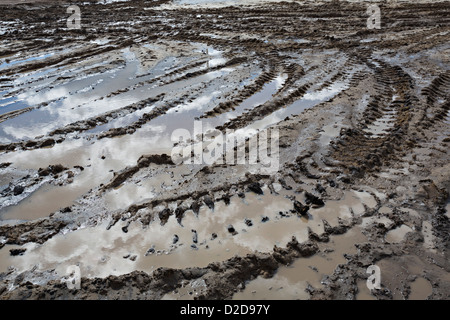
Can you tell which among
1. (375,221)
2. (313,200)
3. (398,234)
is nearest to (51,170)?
(313,200)

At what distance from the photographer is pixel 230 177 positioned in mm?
5363

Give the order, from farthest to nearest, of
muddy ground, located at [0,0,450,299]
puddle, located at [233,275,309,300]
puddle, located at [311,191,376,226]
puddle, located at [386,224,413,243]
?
puddle, located at [311,191,376,226] → puddle, located at [386,224,413,243] → muddy ground, located at [0,0,450,299] → puddle, located at [233,275,309,300]

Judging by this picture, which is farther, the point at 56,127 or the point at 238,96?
the point at 238,96

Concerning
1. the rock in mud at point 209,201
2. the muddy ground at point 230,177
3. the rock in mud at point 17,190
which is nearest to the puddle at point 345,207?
the muddy ground at point 230,177

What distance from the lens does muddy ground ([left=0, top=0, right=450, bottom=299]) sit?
3705 mm

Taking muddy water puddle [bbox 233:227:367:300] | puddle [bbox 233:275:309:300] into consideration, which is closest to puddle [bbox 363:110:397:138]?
muddy water puddle [bbox 233:227:367:300]

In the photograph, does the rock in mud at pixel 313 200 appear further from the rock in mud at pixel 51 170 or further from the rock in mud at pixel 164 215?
the rock in mud at pixel 51 170

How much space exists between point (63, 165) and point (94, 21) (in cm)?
1553

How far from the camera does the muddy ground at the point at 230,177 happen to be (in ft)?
12.2

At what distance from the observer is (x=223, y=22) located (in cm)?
1656

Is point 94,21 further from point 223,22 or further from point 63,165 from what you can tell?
point 63,165

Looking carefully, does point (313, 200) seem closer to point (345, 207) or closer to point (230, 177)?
point (345, 207)

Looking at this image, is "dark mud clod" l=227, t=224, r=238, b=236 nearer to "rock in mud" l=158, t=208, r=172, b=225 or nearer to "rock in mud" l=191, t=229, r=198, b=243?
"rock in mud" l=191, t=229, r=198, b=243

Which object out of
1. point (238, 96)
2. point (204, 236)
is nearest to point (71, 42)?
point (238, 96)
